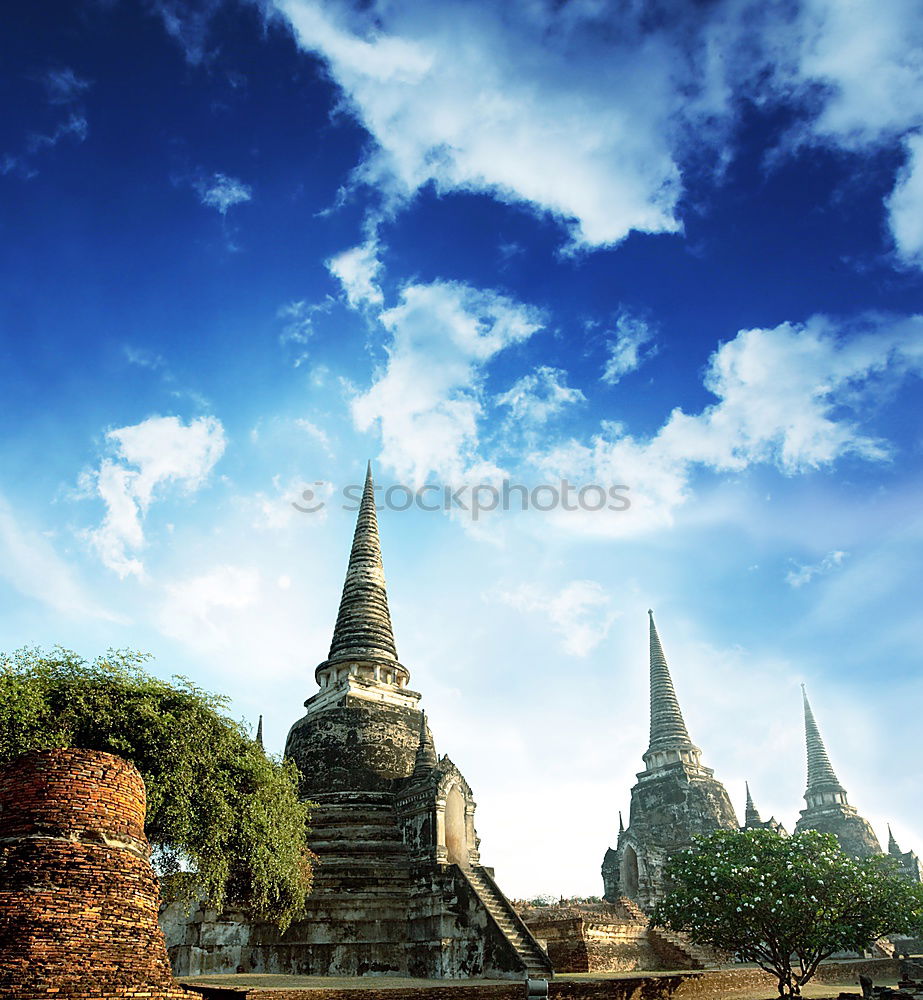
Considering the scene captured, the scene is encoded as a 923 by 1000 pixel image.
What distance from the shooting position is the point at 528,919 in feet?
96.1

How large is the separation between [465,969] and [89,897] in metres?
14.6

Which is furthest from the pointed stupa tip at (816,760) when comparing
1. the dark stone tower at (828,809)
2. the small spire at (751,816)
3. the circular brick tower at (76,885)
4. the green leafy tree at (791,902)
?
the circular brick tower at (76,885)

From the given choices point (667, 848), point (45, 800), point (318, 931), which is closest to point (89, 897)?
point (45, 800)

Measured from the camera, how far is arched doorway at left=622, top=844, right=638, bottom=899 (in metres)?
43.0

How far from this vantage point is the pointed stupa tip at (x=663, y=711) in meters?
52.6

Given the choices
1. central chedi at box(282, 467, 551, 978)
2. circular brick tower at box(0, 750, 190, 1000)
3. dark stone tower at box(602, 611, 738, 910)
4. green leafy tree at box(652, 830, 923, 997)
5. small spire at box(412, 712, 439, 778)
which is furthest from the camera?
dark stone tower at box(602, 611, 738, 910)

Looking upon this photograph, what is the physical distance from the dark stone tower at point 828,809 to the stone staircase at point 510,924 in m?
44.6

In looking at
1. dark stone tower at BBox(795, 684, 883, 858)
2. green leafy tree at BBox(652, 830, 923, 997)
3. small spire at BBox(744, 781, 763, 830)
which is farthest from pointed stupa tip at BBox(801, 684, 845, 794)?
green leafy tree at BBox(652, 830, 923, 997)

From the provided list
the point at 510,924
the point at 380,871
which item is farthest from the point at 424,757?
the point at 510,924

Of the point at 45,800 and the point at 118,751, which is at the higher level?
the point at 118,751

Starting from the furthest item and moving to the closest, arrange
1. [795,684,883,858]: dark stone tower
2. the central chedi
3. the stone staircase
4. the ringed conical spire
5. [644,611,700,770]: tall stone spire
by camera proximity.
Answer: [795,684,883,858]: dark stone tower → [644,611,700,770]: tall stone spire → the ringed conical spire → the central chedi → the stone staircase

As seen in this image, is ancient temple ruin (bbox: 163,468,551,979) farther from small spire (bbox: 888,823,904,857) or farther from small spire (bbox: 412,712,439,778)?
small spire (bbox: 888,823,904,857)

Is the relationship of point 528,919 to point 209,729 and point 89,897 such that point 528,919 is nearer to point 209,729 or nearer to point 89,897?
point 209,729

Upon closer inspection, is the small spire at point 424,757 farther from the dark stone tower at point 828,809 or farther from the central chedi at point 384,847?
the dark stone tower at point 828,809
